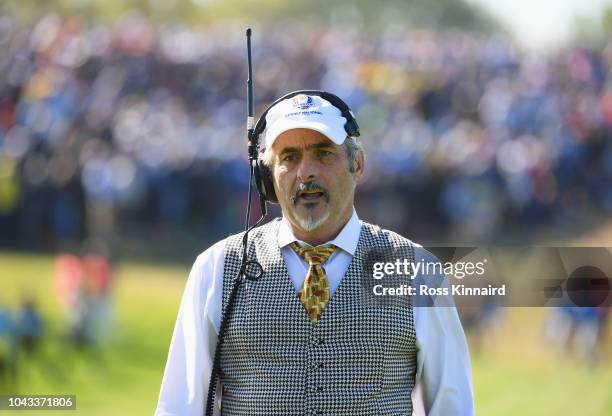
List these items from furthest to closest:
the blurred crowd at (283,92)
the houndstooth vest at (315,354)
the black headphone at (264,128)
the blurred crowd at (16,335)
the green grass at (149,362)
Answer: the blurred crowd at (283,92) < the blurred crowd at (16,335) < the green grass at (149,362) < the black headphone at (264,128) < the houndstooth vest at (315,354)

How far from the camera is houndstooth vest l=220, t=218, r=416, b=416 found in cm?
207

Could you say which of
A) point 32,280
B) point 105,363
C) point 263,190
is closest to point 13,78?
point 32,280

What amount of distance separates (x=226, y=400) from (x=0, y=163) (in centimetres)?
846

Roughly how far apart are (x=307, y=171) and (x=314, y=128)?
9cm

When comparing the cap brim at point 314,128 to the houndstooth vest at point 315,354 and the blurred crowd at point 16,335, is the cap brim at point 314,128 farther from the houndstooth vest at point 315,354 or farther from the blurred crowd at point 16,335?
the blurred crowd at point 16,335

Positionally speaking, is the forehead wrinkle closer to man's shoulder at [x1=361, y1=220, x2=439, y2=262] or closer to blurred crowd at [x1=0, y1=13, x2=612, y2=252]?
man's shoulder at [x1=361, y1=220, x2=439, y2=262]

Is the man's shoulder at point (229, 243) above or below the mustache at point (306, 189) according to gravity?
below

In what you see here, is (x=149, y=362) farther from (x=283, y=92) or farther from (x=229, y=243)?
(x=229, y=243)

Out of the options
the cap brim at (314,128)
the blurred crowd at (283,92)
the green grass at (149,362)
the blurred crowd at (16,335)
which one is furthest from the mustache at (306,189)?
the blurred crowd at (283,92)

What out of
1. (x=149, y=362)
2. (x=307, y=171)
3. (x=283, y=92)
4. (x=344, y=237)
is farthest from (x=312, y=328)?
(x=283, y=92)

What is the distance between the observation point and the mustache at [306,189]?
210 centimetres

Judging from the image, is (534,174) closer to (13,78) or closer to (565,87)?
(565,87)

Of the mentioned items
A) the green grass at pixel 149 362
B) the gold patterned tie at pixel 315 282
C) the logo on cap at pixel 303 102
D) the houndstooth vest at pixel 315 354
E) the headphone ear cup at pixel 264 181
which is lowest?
the houndstooth vest at pixel 315 354

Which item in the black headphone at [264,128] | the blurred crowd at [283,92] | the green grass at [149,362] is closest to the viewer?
the black headphone at [264,128]
